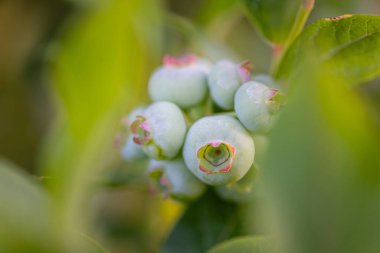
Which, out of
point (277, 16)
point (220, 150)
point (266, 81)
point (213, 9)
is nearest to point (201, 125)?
point (220, 150)

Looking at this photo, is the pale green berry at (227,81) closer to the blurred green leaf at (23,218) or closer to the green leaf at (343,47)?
the green leaf at (343,47)

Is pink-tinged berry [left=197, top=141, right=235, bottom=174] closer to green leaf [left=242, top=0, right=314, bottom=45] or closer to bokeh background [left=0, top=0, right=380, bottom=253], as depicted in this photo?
bokeh background [left=0, top=0, right=380, bottom=253]

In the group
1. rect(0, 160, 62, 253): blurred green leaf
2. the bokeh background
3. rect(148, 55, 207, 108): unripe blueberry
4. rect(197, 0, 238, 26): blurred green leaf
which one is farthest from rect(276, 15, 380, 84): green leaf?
rect(197, 0, 238, 26): blurred green leaf

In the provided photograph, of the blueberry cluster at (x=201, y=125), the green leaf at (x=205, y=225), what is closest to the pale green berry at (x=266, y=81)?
the blueberry cluster at (x=201, y=125)

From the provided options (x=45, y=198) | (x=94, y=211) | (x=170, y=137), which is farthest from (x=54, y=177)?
(x=94, y=211)

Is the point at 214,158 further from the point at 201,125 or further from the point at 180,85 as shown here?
the point at 180,85

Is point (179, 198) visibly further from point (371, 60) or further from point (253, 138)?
point (371, 60)
